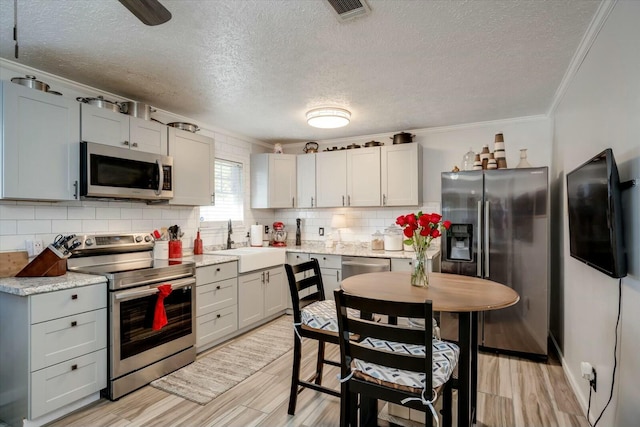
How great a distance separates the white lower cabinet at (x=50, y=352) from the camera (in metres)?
2.07

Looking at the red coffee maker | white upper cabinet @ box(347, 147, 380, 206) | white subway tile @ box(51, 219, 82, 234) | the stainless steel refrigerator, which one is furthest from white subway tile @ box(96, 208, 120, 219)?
the stainless steel refrigerator

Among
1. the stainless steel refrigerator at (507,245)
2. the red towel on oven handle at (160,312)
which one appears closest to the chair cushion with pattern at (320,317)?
the red towel on oven handle at (160,312)

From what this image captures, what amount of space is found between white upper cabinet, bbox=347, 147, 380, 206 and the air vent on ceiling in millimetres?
2581

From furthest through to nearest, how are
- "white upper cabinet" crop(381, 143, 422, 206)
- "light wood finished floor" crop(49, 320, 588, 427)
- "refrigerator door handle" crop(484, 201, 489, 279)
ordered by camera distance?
"white upper cabinet" crop(381, 143, 422, 206)
"refrigerator door handle" crop(484, 201, 489, 279)
"light wood finished floor" crop(49, 320, 588, 427)

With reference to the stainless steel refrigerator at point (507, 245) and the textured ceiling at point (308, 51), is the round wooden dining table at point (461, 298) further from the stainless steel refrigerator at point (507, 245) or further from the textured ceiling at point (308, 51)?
the textured ceiling at point (308, 51)

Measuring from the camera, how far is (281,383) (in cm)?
274

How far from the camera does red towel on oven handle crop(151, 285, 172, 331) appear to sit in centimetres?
268

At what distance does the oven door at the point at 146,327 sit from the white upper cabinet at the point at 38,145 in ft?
3.03

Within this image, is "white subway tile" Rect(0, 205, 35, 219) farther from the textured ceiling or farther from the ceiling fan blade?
the ceiling fan blade

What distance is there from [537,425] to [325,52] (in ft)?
9.17

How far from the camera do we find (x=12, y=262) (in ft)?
8.06

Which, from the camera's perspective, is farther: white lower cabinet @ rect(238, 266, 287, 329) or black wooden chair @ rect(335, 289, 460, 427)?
white lower cabinet @ rect(238, 266, 287, 329)

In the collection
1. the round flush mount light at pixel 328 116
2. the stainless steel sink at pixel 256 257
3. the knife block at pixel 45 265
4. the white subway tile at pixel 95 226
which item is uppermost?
the round flush mount light at pixel 328 116

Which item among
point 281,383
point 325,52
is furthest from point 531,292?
point 325,52
